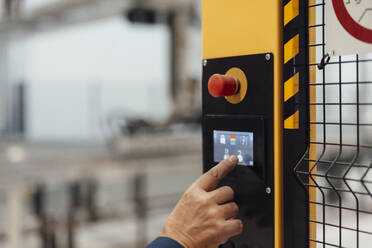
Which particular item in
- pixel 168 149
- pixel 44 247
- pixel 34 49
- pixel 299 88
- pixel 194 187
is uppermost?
pixel 34 49

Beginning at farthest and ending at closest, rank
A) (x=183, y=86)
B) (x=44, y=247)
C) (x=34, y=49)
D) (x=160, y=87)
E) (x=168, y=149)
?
(x=34, y=49)
(x=160, y=87)
(x=183, y=86)
(x=168, y=149)
(x=44, y=247)

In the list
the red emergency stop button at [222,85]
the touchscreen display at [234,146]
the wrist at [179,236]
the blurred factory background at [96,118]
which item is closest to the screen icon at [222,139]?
the touchscreen display at [234,146]

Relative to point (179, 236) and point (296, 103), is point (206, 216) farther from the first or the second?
point (296, 103)

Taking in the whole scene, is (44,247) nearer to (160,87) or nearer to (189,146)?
(189,146)

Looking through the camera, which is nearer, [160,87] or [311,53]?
[311,53]

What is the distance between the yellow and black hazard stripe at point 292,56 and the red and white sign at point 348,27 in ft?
0.24

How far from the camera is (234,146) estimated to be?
111 cm

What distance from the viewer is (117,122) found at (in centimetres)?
724

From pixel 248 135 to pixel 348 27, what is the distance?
12.6 inches

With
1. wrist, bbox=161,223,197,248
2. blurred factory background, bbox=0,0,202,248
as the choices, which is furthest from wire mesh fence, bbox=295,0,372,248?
blurred factory background, bbox=0,0,202,248

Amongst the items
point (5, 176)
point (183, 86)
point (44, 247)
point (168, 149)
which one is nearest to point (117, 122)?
point (168, 149)

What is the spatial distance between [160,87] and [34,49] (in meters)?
3.96

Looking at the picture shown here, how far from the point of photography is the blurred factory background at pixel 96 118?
4598 millimetres

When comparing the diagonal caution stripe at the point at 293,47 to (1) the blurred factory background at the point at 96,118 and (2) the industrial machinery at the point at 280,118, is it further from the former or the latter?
(1) the blurred factory background at the point at 96,118
